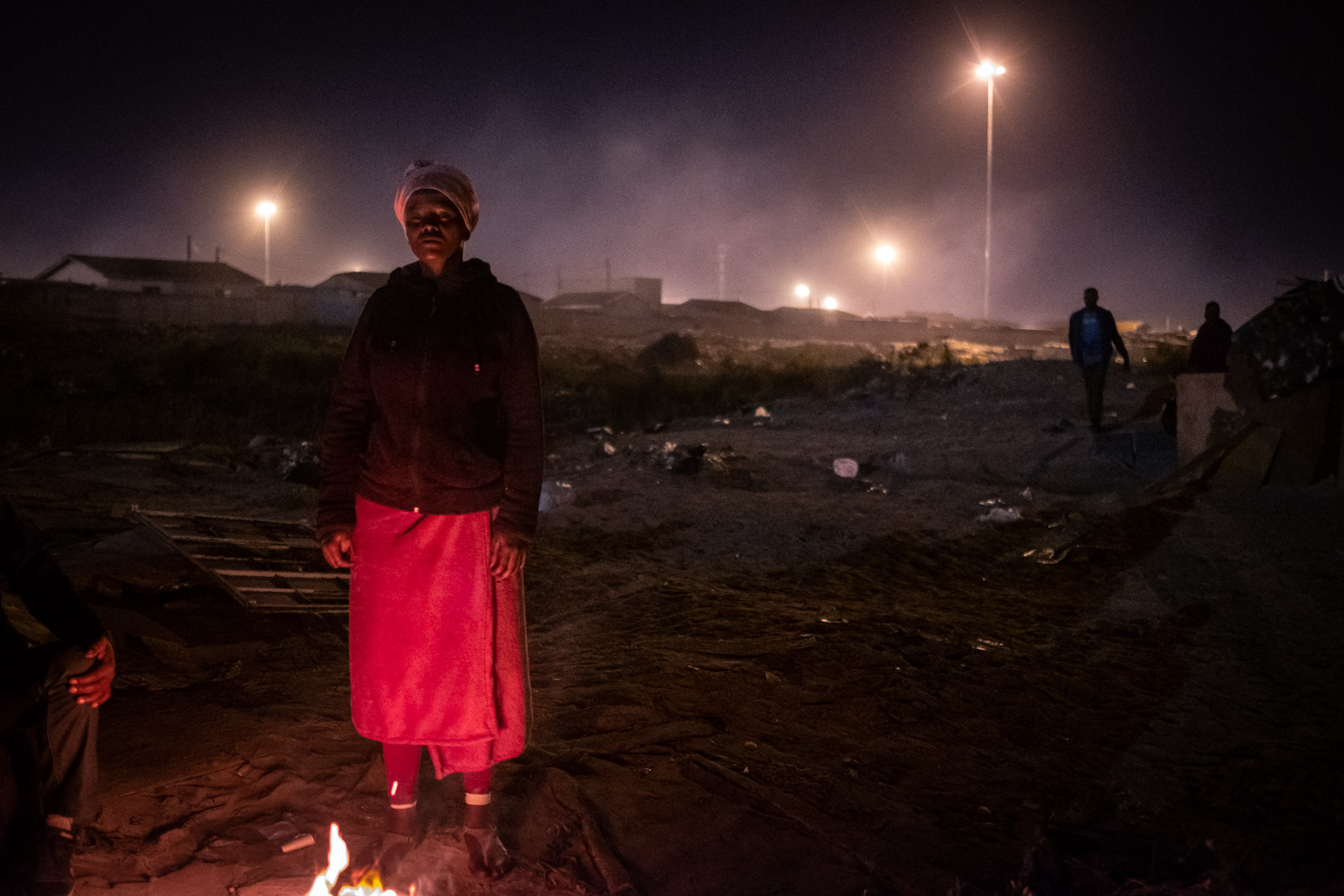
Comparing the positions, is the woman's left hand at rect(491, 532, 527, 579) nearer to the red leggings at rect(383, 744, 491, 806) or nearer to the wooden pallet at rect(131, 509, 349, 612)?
the red leggings at rect(383, 744, 491, 806)

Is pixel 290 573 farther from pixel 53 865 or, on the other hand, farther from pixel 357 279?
pixel 357 279

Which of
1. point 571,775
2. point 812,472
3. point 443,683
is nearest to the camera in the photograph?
point 443,683

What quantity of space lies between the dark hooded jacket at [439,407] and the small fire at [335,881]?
82cm

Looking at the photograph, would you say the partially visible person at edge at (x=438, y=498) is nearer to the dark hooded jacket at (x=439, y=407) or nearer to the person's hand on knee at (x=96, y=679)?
the dark hooded jacket at (x=439, y=407)

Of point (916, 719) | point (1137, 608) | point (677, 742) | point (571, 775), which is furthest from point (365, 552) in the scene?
point (1137, 608)

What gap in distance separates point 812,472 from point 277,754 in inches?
327

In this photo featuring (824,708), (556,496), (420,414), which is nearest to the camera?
(420,414)

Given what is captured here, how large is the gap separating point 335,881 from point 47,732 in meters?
0.76

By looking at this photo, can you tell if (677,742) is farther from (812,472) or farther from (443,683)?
(812,472)

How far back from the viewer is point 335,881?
2328mm

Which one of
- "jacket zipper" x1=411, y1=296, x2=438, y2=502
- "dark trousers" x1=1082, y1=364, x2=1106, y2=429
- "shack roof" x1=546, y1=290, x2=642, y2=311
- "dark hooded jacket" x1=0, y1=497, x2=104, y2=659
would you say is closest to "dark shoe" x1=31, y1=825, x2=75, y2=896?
"dark hooded jacket" x1=0, y1=497, x2=104, y2=659

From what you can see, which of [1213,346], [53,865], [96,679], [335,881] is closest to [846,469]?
[1213,346]

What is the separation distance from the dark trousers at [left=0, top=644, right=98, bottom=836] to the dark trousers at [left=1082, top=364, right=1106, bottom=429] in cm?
1144

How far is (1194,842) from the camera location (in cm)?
286
